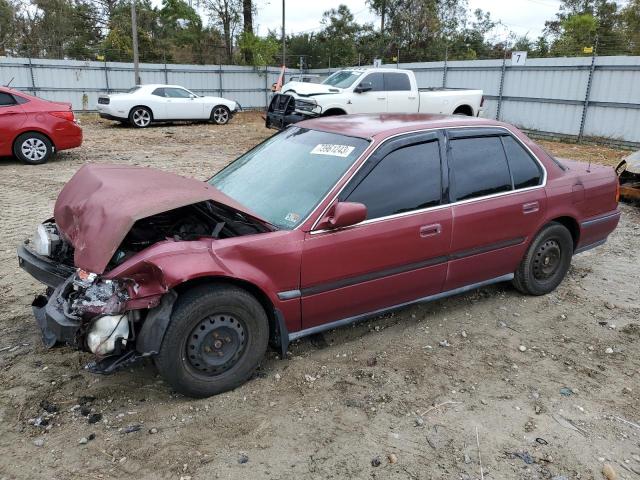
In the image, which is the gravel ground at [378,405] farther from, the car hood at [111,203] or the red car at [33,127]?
the red car at [33,127]

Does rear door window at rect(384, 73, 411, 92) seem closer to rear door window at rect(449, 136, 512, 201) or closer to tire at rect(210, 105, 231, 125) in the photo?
tire at rect(210, 105, 231, 125)

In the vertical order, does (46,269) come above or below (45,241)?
below

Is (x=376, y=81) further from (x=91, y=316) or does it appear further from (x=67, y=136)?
(x=91, y=316)

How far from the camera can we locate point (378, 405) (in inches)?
121

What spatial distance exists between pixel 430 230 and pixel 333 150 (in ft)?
2.93

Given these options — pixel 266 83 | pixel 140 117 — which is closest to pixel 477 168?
pixel 140 117

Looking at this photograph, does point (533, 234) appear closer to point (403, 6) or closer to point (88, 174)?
point (88, 174)

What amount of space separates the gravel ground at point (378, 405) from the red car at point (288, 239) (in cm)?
29

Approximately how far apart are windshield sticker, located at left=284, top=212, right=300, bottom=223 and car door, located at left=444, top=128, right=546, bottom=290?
4.00 feet

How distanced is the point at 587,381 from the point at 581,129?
13986mm

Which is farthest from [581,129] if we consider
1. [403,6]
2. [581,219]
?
[403,6]

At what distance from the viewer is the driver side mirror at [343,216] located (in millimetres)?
3143

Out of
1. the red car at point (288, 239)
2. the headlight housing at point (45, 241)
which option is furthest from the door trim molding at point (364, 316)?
the headlight housing at point (45, 241)

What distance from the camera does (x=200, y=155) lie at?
39.4 feet
